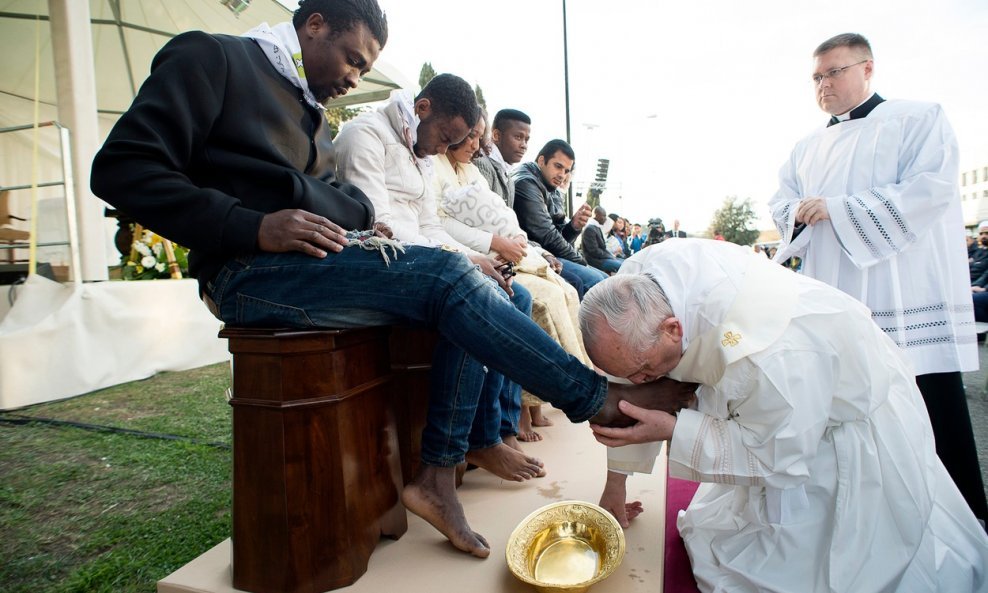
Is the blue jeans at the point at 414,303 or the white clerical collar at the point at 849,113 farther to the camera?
the white clerical collar at the point at 849,113

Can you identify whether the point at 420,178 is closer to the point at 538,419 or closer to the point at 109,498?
the point at 538,419

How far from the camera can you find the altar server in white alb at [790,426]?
1.33m

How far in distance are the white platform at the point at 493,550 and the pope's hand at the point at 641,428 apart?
0.42 meters

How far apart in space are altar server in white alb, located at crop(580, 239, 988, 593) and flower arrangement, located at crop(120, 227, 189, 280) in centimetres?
492

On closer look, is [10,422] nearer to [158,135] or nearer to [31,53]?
[158,135]

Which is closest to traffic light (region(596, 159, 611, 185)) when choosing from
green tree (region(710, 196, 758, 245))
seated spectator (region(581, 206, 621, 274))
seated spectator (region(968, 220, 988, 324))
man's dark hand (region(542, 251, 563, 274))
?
seated spectator (region(581, 206, 621, 274))

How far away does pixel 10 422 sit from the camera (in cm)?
325

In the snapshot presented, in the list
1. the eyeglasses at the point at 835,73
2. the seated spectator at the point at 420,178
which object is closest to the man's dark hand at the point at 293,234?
the seated spectator at the point at 420,178

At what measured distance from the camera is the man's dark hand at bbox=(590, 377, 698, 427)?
5.11 feet

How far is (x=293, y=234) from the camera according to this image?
1464mm

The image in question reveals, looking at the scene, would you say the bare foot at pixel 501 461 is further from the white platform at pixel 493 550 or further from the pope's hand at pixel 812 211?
the pope's hand at pixel 812 211

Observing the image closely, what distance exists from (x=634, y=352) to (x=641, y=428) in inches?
8.8

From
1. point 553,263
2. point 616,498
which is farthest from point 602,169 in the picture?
point 616,498

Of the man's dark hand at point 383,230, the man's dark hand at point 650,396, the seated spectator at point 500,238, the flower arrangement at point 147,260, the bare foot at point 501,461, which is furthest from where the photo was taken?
the flower arrangement at point 147,260
